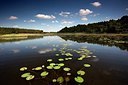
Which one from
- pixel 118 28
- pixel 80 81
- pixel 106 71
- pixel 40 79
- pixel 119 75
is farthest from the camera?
pixel 118 28

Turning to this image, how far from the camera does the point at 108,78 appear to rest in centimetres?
547

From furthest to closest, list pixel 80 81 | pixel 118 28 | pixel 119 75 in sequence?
pixel 118 28 → pixel 119 75 → pixel 80 81

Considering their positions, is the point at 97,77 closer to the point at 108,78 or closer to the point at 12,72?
the point at 108,78

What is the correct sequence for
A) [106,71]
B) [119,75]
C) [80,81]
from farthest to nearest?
[106,71], [119,75], [80,81]

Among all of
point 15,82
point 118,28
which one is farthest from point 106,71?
point 118,28

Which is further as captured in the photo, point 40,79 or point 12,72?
point 12,72

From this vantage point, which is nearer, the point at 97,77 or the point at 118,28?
the point at 97,77

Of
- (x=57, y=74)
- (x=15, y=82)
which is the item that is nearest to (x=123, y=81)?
(x=57, y=74)

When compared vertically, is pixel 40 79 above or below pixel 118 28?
below

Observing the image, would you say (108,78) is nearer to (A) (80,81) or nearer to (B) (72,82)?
(A) (80,81)

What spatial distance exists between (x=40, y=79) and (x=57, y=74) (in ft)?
3.13

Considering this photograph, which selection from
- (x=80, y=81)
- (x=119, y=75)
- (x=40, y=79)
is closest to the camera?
(x=80, y=81)

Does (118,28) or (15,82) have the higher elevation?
(118,28)

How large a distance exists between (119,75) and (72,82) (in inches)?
104
